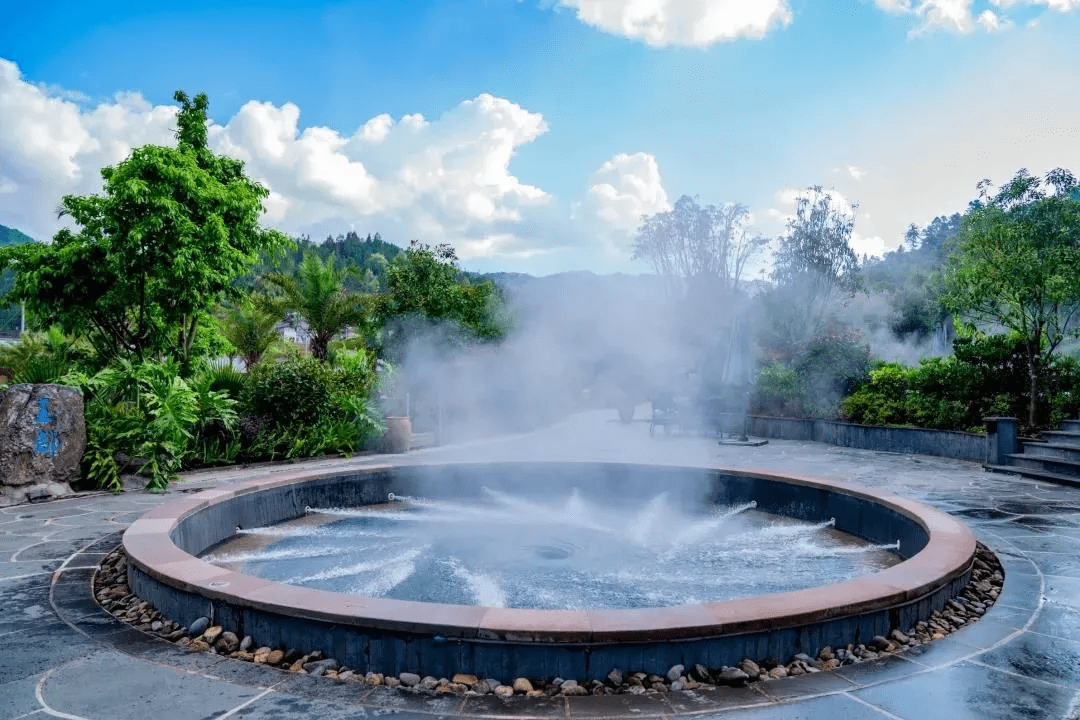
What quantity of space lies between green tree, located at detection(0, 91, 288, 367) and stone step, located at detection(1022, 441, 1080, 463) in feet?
36.4

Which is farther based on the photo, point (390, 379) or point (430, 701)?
point (390, 379)

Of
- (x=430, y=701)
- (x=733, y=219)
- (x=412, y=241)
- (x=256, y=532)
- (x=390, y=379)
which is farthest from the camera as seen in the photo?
(x=733, y=219)

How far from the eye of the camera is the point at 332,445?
34.0 ft

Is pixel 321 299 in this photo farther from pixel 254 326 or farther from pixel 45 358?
pixel 45 358

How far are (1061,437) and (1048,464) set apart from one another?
0.96 m

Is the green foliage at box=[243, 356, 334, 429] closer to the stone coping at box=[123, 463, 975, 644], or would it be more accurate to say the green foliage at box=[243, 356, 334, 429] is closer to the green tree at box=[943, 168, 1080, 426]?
the stone coping at box=[123, 463, 975, 644]

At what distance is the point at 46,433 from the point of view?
276 inches

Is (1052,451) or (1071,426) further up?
(1071,426)

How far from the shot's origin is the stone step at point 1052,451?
27.0 feet

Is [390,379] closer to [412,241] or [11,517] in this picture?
[412,241]

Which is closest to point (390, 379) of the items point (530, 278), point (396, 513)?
point (530, 278)

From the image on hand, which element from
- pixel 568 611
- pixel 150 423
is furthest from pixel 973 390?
pixel 150 423

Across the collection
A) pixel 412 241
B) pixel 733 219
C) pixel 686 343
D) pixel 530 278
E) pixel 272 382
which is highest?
pixel 733 219

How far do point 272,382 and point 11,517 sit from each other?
4.13m
